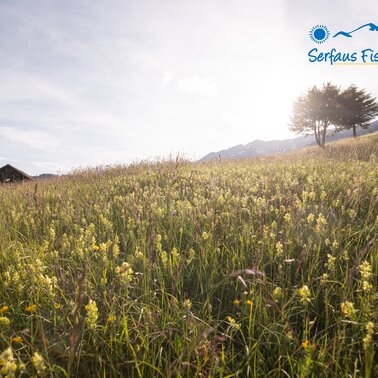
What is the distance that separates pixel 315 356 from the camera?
182 cm

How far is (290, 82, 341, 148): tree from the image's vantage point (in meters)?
46.6

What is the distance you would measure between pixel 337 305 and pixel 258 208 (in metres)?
1.82

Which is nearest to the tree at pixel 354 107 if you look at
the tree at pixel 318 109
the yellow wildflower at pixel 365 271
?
the tree at pixel 318 109

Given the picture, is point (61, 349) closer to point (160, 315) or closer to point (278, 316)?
point (160, 315)

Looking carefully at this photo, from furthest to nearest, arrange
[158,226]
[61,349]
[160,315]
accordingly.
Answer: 1. [158,226]
2. [160,315]
3. [61,349]

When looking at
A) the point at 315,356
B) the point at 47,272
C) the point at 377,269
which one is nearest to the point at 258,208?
the point at 377,269

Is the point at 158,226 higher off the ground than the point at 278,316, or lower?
higher

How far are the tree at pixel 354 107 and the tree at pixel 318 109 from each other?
910 mm

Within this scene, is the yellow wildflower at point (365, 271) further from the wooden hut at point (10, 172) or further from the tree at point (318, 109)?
the tree at point (318, 109)

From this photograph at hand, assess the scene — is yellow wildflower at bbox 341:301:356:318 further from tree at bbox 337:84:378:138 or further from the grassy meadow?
tree at bbox 337:84:378:138

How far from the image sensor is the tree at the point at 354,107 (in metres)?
46.8

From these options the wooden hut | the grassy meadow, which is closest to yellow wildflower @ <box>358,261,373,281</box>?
the grassy meadow

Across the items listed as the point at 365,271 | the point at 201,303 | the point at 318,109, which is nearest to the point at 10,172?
the point at 201,303

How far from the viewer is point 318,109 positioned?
47375 millimetres
